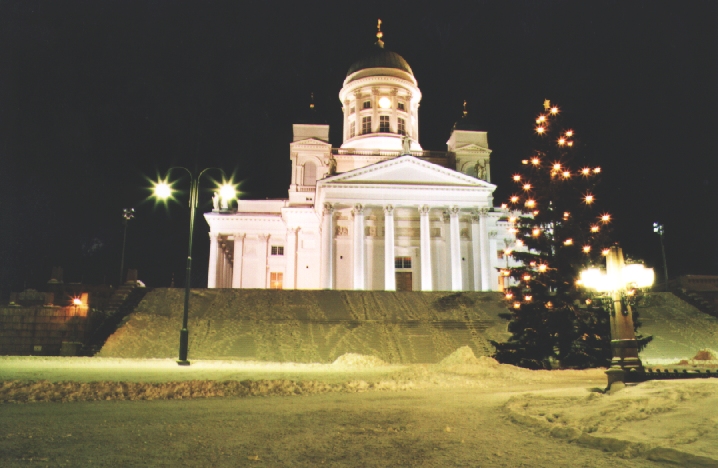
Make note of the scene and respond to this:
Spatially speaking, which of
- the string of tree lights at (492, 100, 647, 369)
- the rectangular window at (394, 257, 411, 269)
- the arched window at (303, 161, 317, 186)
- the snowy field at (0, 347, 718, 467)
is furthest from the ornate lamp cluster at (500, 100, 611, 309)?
the arched window at (303, 161, 317, 186)

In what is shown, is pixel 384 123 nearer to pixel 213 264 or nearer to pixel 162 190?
pixel 213 264

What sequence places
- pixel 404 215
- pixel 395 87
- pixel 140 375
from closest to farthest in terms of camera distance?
pixel 140 375
pixel 404 215
pixel 395 87

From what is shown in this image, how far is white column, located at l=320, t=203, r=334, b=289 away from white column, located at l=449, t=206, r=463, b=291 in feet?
27.8

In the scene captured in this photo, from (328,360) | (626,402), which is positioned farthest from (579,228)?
(626,402)

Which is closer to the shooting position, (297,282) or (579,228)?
(579,228)

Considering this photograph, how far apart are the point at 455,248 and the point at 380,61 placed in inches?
871

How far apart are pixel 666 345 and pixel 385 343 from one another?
11623mm

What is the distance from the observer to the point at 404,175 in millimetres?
38812

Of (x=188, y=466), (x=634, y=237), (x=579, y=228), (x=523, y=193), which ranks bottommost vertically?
(x=188, y=466)

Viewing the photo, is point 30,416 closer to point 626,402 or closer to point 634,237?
point 626,402

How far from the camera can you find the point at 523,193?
1936cm

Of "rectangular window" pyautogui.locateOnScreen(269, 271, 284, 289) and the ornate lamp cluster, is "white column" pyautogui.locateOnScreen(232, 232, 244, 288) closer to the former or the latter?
"rectangular window" pyautogui.locateOnScreen(269, 271, 284, 289)

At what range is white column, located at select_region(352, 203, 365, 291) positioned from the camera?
3678 centimetres

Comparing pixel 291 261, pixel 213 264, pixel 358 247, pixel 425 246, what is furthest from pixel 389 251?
pixel 213 264
